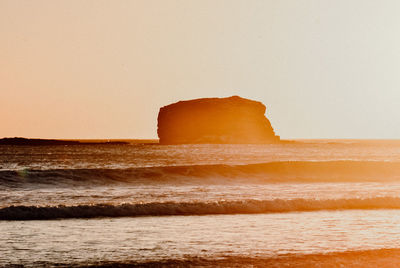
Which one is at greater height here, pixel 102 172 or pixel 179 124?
pixel 179 124

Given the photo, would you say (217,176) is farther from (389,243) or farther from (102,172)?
(389,243)

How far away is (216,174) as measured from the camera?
37219mm

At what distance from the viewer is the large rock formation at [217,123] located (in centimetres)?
18962

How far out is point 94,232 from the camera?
12.4 metres

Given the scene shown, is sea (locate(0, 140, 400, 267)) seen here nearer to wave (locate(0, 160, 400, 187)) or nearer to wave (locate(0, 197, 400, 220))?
wave (locate(0, 197, 400, 220))

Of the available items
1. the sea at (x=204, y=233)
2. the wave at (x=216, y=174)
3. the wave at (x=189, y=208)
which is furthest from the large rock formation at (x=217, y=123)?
the wave at (x=189, y=208)

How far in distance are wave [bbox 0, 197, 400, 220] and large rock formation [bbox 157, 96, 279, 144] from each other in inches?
6643

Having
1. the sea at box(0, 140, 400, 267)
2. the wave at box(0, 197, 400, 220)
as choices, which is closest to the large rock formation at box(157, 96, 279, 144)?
the sea at box(0, 140, 400, 267)

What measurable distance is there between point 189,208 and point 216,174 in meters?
19.8

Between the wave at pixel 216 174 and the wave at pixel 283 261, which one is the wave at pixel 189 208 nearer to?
the wave at pixel 283 261

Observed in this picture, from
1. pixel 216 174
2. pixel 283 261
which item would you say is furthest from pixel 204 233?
pixel 216 174

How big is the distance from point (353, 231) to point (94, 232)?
6890 millimetres

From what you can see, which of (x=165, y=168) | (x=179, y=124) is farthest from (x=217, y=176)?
(x=179, y=124)

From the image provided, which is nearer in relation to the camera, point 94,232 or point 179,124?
point 94,232
